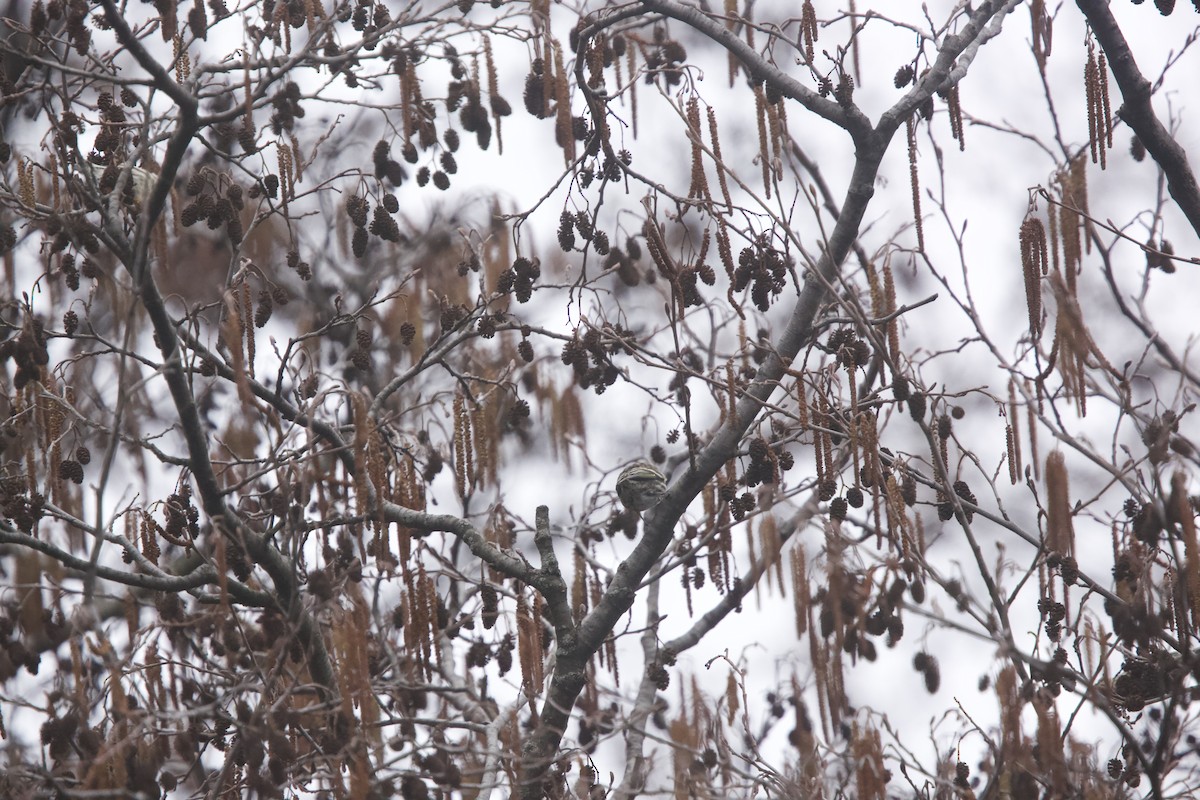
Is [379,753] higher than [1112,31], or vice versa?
[1112,31]

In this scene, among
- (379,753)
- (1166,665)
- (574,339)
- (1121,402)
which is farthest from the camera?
(574,339)

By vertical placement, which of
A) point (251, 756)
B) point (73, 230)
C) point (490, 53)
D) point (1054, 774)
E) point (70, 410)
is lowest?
point (1054, 774)

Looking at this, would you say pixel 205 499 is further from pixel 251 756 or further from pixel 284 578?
pixel 251 756

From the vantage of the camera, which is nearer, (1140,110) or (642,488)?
(1140,110)

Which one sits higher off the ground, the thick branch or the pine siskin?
the thick branch

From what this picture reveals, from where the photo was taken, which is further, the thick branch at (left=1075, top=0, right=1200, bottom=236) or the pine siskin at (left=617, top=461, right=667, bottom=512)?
the pine siskin at (left=617, top=461, right=667, bottom=512)

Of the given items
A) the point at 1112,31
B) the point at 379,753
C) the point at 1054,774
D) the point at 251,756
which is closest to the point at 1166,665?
the point at 1054,774

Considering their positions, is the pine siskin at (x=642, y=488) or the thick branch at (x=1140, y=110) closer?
the thick branch at (x=1140, y=110)

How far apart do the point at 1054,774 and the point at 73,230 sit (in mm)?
3035

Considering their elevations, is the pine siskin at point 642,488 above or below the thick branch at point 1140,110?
below

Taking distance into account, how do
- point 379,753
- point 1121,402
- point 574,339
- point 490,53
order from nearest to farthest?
point 1121,402, point 379,753, point 574,339, point 490,53

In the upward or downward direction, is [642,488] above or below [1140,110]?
below

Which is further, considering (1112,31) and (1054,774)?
(1112,31)

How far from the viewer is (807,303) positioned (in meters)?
4.39
